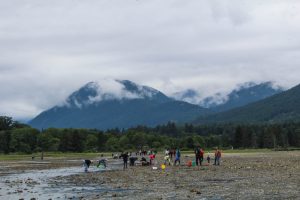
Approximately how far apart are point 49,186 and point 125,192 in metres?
9.32

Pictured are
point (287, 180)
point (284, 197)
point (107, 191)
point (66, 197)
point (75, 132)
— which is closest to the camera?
point (284, 197)

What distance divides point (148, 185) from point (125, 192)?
4593mm

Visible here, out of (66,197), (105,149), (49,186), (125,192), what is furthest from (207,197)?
(105,149)

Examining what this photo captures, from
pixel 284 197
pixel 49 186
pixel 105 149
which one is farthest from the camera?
pixel 105 149

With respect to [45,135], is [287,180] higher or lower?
lower

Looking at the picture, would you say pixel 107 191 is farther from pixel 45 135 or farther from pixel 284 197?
pixel 45 135

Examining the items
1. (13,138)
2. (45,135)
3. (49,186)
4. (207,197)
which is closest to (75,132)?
(45,135)

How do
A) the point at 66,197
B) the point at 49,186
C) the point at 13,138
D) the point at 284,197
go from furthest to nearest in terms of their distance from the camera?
the point at 13,138, the point at 49,186, the point at 66,197, the point at 284,197

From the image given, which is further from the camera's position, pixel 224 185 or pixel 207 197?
pixel 224 185

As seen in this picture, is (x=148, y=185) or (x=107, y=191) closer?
(x=107, y=191)

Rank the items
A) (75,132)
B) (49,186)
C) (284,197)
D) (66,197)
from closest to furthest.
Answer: (284,197) → (66,197) → (49,186) → (75,132)

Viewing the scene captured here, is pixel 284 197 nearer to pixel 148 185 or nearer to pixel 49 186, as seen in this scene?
pixel 148 185

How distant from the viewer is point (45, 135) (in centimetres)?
17950

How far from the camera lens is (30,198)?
101ft
